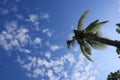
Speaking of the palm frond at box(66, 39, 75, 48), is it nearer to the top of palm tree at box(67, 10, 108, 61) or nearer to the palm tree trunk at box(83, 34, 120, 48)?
the top of palm tree at box(67, 10, 108, 61)

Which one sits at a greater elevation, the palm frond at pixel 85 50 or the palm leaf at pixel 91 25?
the palm leaf at pixel 91 25

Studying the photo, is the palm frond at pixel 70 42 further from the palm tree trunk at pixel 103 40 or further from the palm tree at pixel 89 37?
the palm tree trunk at pixel 103 40

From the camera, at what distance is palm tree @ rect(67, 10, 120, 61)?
25.5m

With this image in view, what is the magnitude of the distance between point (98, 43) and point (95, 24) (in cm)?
219

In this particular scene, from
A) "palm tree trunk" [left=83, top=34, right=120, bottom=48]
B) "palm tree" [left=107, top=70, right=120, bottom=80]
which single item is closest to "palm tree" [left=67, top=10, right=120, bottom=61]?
"palm tree trunk" [left=83, top=34, right=120, bottom=48]

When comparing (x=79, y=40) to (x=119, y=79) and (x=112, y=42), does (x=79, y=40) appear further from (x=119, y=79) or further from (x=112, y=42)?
(x=119, y=79)

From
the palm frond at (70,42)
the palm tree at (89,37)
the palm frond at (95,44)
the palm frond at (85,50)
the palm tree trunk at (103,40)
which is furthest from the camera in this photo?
the palm frond at (70,42)

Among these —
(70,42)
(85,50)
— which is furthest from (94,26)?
(70,42)

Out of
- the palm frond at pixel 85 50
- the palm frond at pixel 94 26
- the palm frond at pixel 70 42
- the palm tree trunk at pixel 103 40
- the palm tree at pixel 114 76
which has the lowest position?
the palm tree at pixel 114 76

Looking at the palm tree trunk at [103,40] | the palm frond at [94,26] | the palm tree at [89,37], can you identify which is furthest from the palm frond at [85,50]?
the palm frond at [94,26]

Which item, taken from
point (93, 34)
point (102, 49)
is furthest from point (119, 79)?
point (93, 34)

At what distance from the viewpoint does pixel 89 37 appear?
2614 centimetres

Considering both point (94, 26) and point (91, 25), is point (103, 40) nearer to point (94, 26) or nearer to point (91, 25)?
point (94, 26)

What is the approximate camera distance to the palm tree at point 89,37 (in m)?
25.5
